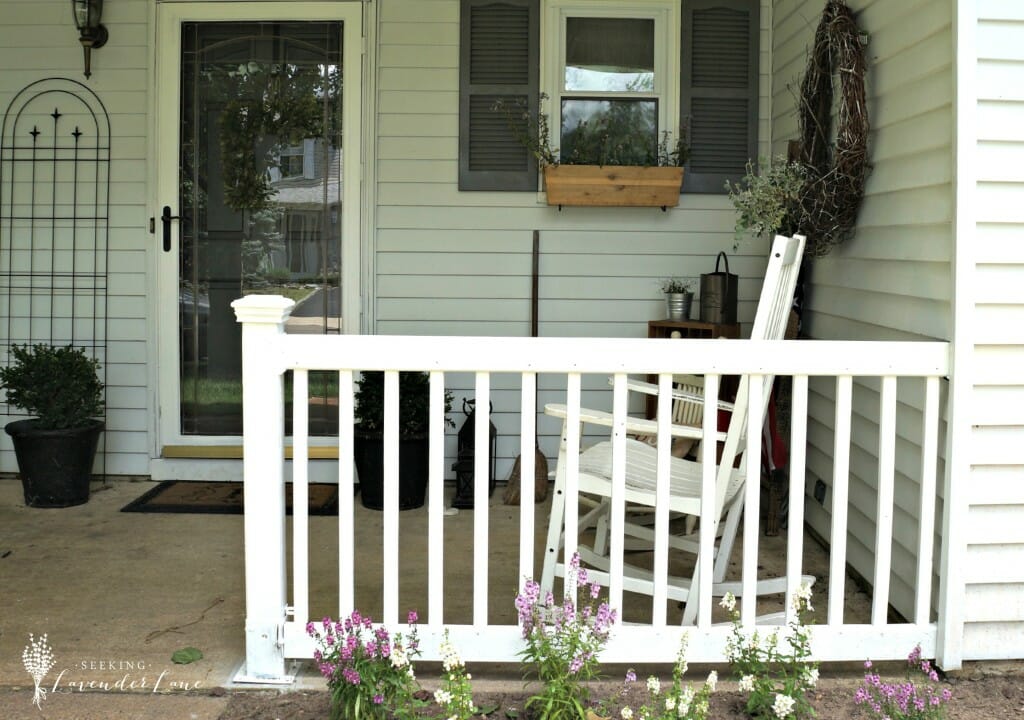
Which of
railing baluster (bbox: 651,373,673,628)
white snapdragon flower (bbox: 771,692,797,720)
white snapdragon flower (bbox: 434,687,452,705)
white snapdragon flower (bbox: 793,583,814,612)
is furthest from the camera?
railing baluster (bbox: 651,373,673,628)

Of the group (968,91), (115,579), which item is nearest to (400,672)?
(115,579)

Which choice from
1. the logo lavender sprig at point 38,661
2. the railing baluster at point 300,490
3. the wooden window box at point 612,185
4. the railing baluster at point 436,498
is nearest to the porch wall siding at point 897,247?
the wooden window box at point 612,185

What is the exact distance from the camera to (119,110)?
4961 millimetres

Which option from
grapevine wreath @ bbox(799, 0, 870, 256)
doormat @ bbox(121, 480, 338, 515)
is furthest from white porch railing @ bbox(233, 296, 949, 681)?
doormat @ bbox(121, 480, 338, 515)

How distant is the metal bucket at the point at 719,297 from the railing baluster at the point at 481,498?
6.89 ft

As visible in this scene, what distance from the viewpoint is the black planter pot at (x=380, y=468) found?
15.3ft

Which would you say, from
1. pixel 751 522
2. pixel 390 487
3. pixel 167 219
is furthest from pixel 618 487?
pixel 167 219

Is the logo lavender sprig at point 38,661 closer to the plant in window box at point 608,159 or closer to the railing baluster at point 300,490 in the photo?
the railing baluster at point 300,490

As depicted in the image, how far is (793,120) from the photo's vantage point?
178 inches

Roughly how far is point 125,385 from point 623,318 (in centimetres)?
220

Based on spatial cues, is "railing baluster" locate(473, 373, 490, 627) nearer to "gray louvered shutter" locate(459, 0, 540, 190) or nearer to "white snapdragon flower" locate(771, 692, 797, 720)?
Answer: "white snapdragon flower" locate(771, 692, 797, 720)

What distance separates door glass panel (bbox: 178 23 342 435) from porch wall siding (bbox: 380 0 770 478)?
0.24 m

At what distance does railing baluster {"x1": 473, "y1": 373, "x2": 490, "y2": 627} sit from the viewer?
2738 millimetres

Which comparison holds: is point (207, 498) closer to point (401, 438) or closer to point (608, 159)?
point (401, 438)
